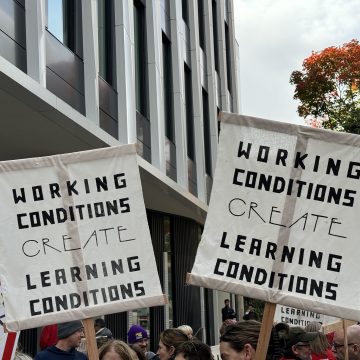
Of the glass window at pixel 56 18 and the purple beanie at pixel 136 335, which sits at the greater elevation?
the glass window at pixel 56 18

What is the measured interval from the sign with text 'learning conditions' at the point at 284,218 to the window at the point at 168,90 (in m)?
17.8

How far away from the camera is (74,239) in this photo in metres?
5.32

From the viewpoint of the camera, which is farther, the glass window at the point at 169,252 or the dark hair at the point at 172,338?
the glass window at the point at 169,252

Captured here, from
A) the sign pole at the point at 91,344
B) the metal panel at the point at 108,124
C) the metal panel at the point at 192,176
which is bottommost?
the metal panel at the point at 192,176

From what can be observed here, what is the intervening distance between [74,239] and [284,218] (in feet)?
4.68

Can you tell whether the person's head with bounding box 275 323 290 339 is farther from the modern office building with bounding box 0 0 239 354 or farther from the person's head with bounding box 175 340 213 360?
the modern office building with bounding box 0 0 239 354

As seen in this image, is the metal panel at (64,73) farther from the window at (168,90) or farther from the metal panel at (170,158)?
the window at (168,90)

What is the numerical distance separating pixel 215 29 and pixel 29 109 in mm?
21493

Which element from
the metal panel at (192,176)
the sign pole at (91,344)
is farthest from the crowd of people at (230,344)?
the metal panel at (192,176)

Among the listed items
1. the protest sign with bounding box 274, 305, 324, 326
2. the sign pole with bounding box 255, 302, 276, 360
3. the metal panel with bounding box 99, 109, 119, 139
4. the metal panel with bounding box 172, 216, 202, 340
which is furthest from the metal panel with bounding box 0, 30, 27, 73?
the metal panel with bounding box 172, 216, 202, 340

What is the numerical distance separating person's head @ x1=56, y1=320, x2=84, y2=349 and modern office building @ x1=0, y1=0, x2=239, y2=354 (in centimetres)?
Answer: 474

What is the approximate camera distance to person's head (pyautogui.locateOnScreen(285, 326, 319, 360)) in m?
5.70

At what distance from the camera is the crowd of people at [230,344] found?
459cm

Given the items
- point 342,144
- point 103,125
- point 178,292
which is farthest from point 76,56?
point 178,292
